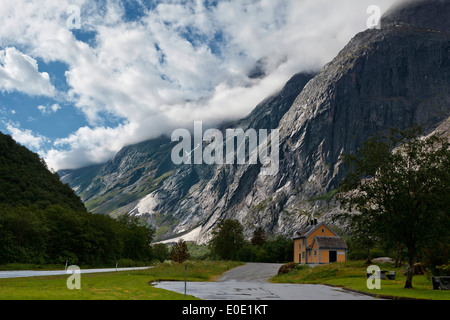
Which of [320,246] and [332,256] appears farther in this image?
[332,256]

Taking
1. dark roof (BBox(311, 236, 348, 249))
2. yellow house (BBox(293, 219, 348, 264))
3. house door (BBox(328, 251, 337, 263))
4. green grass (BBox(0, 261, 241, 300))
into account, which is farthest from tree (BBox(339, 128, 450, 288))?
house door (BBox(328, 251, 337, 263))

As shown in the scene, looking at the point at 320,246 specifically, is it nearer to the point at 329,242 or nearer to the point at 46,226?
the point at 329,242

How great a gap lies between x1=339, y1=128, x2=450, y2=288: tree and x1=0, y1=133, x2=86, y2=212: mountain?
224 feet

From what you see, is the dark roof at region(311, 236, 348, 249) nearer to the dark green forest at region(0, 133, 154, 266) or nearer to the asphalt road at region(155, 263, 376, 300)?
the dark green forest at region(0, 133, 154, 266)

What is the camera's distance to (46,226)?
6222 cm

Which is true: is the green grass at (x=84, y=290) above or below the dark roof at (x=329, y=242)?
above

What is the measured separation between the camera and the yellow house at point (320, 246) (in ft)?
278

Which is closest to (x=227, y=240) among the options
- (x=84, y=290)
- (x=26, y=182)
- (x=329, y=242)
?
(x=329, y=242)

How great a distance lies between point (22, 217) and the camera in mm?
57469

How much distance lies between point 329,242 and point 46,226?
203 ft

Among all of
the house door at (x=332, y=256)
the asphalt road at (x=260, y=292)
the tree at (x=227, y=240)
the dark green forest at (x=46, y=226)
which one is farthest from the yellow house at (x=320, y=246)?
the asphalt road at (x=260, y=292)

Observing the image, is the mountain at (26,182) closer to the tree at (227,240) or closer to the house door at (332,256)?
the tree at (227,240)

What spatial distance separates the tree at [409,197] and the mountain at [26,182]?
6824 centimetres
